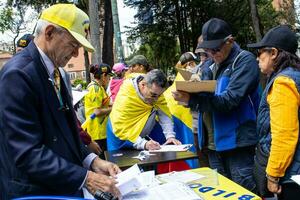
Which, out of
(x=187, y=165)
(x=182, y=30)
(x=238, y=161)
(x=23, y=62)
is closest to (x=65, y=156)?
(x=23, y=62)

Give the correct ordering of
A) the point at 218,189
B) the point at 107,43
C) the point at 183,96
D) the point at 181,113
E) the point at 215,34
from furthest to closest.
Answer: the point at 107,43
the point at 181,113
the point at 215,34
the point at 183,96
the point at 218,189

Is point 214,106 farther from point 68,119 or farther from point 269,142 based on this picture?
point 68,119

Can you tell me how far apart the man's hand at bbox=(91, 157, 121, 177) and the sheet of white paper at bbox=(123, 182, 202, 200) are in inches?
6.9

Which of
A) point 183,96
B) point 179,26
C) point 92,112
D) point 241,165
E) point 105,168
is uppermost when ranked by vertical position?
point 179,26

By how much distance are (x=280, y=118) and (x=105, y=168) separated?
1090 mm

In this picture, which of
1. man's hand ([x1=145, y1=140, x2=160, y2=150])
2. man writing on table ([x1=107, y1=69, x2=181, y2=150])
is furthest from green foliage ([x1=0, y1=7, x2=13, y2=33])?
man's hand ([x1=145, y1=140, x2=160, y2=150])

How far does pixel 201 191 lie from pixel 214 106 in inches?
39.0

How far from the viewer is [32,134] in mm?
1641

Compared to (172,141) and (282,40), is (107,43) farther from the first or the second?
(282,40)

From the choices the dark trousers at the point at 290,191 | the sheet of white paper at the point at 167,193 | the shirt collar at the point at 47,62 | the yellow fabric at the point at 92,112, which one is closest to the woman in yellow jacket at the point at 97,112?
the yellow fabric at the point at 92,112

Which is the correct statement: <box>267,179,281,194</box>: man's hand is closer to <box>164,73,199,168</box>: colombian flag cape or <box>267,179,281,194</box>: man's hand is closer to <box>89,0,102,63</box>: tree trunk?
<box>164,73,199,168</box>: colombian flag cape

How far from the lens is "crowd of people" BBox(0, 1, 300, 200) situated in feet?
5.42

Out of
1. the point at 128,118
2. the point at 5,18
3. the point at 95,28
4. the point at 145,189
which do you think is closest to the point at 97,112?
the point at 128,118

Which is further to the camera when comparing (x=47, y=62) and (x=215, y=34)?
(x=215, y=34)
